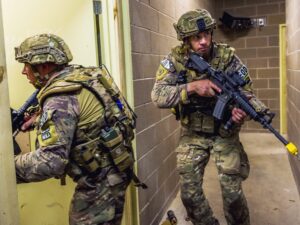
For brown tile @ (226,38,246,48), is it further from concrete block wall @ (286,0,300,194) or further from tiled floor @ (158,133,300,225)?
concrete block wall @ (286,0,300,194)

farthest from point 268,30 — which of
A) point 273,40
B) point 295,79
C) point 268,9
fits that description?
point 295,79

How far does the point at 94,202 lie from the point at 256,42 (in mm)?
5418

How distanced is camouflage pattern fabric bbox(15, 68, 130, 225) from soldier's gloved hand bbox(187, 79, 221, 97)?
0.78m

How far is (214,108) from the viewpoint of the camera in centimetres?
231

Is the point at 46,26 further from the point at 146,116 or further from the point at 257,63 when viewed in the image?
the point at 257,63

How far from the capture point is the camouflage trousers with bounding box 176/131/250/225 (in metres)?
2.37

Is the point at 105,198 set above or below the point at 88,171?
below

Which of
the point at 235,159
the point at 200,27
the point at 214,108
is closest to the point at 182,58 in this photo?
the point at 200,27

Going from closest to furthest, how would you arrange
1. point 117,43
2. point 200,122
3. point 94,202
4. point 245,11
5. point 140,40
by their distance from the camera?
point 94,202
point 117,43
point 200,122
point 140,40
point 245,11

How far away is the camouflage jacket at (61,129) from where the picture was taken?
1.43 metres

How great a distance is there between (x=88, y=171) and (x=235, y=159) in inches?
44.0

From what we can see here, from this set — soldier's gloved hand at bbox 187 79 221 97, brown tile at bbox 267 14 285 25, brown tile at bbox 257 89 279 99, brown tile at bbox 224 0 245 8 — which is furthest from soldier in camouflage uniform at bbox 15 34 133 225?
brown tile at bbox 224 0 245 8

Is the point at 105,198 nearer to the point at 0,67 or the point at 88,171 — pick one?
the point at 88,171

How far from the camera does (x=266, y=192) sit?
140 inches
